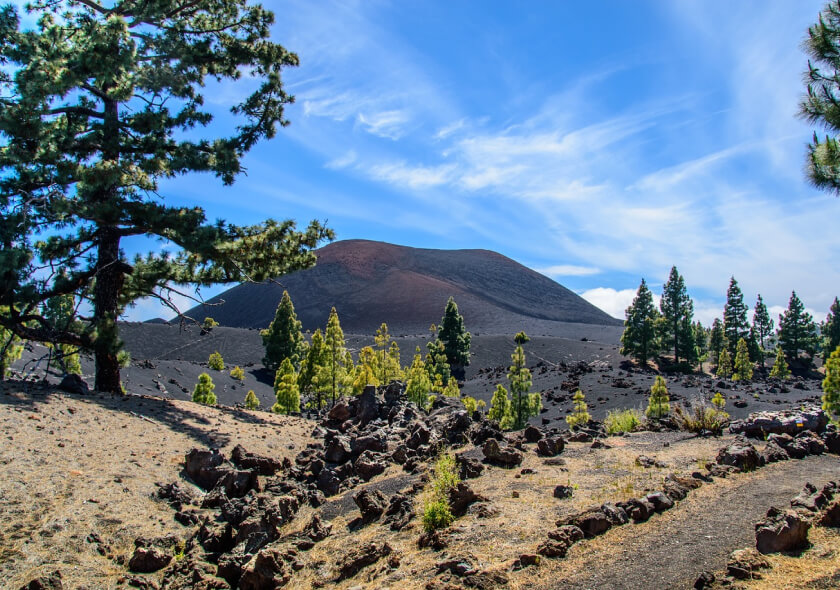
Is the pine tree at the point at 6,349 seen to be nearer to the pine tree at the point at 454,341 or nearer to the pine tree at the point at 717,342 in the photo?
the pine tree at the point at 454,341

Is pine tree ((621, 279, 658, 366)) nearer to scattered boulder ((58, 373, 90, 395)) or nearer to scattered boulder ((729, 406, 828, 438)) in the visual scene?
scattered boulder ((729, 406, 828, 438))

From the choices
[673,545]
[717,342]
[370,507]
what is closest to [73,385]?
[370,507]

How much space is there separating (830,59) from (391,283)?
118 meters

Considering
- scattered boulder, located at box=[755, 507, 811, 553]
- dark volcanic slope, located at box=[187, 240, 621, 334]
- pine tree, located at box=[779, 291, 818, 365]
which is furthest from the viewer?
dark volcanic slope, located at box=[187, 240, 621, 334]

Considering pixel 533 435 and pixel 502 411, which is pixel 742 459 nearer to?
pixel 533 435

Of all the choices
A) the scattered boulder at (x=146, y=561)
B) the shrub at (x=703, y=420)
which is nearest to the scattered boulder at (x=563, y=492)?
the scattered boulder at (x=146, y=561)

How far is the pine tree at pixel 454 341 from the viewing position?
60.8 meters

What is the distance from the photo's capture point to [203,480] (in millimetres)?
9164

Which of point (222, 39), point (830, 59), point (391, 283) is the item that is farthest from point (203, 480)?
point (391, 283)

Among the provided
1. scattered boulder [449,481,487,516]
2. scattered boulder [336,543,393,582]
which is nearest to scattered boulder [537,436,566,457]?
scattered boulder [449,481,487,516]

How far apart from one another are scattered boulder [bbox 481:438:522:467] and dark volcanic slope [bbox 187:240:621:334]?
3183 inches

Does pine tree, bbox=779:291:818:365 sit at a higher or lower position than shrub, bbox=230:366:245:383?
higher

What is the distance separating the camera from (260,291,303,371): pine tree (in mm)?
54062

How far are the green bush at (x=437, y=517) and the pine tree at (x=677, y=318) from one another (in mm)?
63146
